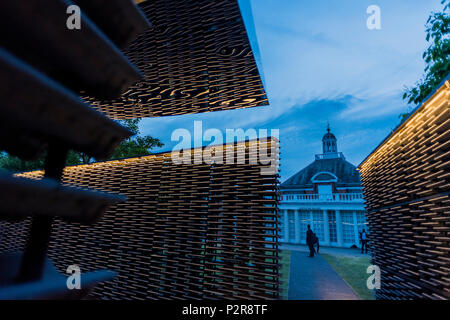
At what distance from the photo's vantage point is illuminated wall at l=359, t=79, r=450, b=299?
2.60 metres

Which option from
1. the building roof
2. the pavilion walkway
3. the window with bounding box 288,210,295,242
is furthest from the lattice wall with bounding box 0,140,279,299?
the building roof

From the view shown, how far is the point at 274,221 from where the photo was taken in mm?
4020

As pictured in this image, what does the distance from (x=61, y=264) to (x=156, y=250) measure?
3.65 m

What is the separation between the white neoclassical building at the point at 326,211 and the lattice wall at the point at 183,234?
1711 centimetres

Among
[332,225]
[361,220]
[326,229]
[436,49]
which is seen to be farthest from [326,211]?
[436,49]

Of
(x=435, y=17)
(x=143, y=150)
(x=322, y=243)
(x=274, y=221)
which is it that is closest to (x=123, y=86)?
(x=274, y=221)

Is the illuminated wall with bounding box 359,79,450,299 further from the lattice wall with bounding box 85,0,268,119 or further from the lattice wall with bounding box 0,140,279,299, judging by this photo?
the lattice wall with bounding box 85,0,268,119

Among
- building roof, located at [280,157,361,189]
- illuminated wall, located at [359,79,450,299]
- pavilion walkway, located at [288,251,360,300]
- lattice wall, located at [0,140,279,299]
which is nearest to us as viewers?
illuminated wall, located at [359,79,450,299]

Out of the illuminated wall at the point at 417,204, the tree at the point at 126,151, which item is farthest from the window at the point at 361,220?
the tree at the point at 126,151

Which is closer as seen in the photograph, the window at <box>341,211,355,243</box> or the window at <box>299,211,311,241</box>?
the window at <box>341,211,355,243</box>

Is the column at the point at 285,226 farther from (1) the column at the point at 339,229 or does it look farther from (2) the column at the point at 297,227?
(1) the column at the point at 339,229

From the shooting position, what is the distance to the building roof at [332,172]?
23.1 m

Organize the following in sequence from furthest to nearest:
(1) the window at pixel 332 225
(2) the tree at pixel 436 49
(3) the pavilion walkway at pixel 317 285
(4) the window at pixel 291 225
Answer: (4) the window at pixel 291 225 < (1) the window at pixel 332 225 < (2) the tree at pixel 436 49 < (3) the pavilion walkway at pixel 317 285

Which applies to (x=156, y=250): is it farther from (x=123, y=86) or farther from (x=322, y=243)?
(x=322, y=243)
